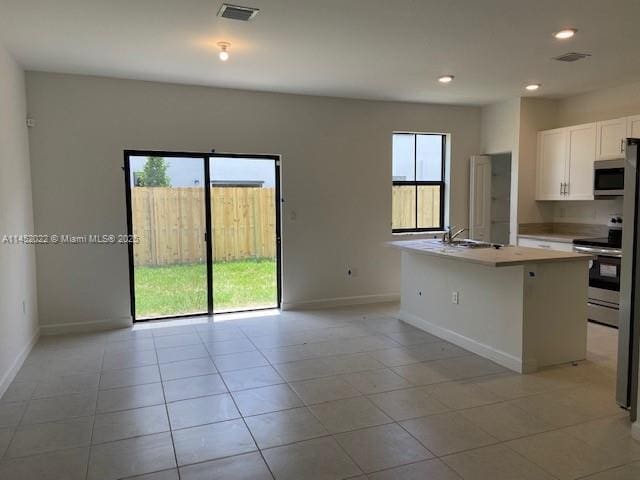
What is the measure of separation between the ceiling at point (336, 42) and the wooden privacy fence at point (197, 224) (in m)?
Result: 1.25

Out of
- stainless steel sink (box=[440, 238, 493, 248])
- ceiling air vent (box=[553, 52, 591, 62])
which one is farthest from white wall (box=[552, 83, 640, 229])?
stainless steel sink (box=[440, 238, 493, 248])

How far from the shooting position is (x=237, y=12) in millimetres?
3137

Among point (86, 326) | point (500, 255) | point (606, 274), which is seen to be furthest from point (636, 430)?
point (86, 326)

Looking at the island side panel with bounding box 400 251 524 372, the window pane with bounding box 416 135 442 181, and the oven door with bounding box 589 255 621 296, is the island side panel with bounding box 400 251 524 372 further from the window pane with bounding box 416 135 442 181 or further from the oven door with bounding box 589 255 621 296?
the window pane with bounding box 416 135 442 181

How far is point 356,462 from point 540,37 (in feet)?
11.2

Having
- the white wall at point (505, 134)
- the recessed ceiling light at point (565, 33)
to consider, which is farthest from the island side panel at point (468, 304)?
the white wall at point (505, 134)

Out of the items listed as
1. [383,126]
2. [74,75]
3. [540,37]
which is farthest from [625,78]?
[74,75]

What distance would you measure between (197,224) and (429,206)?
3.25 m


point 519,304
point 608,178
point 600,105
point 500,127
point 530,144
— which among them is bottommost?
point 519,304

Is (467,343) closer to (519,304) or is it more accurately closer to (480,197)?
(519,304)

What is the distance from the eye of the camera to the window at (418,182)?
21.1 ft

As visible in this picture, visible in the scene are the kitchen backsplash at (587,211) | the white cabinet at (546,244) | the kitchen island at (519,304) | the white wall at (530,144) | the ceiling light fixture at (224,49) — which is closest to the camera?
the kitchen island at (519,304)

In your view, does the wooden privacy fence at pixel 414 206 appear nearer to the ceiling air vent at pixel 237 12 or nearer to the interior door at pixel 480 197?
the interior door at pixel 480 197

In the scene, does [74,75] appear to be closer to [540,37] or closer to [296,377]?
[296,377]
